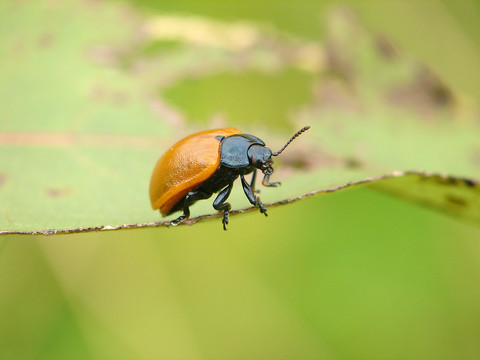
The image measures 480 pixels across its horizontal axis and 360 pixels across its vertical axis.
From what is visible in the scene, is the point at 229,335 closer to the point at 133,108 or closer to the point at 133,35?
the point at 133,108

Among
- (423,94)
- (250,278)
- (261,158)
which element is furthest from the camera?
(250,278)

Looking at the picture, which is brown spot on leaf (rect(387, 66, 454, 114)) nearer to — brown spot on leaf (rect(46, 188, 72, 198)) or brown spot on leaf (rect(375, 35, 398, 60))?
brown spot on leaf (rect(375, 35, 398, 60))

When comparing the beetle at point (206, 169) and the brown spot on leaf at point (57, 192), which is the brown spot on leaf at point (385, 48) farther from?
the brown spot on leaf at point (57, 192)

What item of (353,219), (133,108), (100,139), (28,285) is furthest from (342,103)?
(28,285)

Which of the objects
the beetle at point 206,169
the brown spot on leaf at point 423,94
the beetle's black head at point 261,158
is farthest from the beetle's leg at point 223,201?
the brown spot on leaf at point 423,94

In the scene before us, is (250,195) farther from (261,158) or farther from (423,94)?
(423,94)

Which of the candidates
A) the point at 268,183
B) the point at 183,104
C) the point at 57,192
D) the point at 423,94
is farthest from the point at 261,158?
the point at 423,94

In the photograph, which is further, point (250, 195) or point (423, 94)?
point (423, 94)
